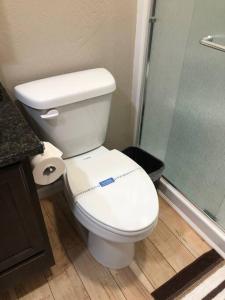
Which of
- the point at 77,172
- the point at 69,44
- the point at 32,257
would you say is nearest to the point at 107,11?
the point at 69,44

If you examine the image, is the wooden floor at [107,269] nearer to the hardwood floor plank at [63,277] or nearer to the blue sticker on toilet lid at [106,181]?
the hardwood floor plank at [63,277]

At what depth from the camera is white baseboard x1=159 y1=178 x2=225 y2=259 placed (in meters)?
1.33

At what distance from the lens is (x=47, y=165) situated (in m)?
0.83

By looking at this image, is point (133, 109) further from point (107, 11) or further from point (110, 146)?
point (107, 11)

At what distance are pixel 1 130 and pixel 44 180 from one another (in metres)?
0.22

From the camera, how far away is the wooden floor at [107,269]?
1.19 meters

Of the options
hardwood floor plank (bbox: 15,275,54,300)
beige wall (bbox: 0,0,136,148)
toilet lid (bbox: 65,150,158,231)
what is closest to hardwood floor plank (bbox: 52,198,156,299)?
hardwood floor plank (bbox: 15,275,54,300)

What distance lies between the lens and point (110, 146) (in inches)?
67.1

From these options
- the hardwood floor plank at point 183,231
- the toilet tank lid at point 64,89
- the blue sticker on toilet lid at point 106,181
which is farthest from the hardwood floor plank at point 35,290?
the toilet tank lid at point 64,89

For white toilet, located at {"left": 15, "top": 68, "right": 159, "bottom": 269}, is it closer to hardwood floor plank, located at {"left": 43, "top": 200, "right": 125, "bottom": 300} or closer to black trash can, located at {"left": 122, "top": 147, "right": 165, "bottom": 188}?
hardwood floor plank, located at {"left": 43, "top": 200, "right": 125, "bottom": 300}

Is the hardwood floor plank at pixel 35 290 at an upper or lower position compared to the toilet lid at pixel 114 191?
lower

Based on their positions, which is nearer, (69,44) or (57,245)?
(69,44)

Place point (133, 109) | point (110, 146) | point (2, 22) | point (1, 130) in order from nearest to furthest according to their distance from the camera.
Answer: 1. point (1, 130)
2. point (2, 22)
3. point (133, 109)
4. point (110, 146)

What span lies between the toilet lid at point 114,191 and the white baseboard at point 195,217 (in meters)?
0.47
